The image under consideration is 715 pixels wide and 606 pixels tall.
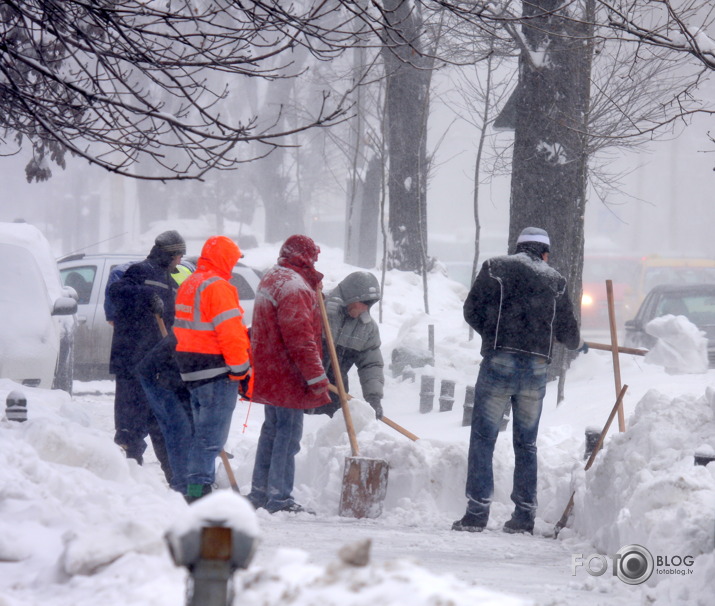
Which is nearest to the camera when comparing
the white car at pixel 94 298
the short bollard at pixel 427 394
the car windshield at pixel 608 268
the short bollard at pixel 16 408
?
the short bollard at pixel 16 408

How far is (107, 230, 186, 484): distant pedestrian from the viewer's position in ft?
21.9

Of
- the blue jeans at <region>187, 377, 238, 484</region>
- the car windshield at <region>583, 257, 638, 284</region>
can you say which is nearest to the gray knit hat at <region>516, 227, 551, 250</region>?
the blue jeans at <region>187, 377, 238, 484</region>

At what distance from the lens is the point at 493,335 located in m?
5.91

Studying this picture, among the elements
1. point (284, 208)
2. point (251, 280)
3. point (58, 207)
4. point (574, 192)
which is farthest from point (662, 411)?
point (58, 207)

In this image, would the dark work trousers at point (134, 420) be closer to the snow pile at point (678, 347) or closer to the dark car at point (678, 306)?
the snow pile at point (678, 347)

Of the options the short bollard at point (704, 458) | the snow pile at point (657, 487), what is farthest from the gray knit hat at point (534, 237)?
the short bollard at point (704, 458)

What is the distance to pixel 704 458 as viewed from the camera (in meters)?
4.87

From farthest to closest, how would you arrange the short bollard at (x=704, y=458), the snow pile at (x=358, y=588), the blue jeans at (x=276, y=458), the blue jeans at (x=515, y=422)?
the blue jeans at (x=276, y=458) → the blue jeans at (x=515, y=422) → the short bollard at (x=704, y=458) → the snow pile at (x=358, y=588)

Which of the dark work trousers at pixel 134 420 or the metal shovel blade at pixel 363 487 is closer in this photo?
the metal shovel blade at pixel 363 487

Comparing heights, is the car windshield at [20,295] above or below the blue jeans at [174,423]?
above

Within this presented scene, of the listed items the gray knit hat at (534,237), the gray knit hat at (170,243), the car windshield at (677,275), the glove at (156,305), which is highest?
the gray knit hat at (534,237)

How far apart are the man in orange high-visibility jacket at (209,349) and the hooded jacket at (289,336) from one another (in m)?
0.35

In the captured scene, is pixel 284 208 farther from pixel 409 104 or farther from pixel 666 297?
pixel 666 297

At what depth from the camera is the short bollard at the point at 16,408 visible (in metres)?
5.62
